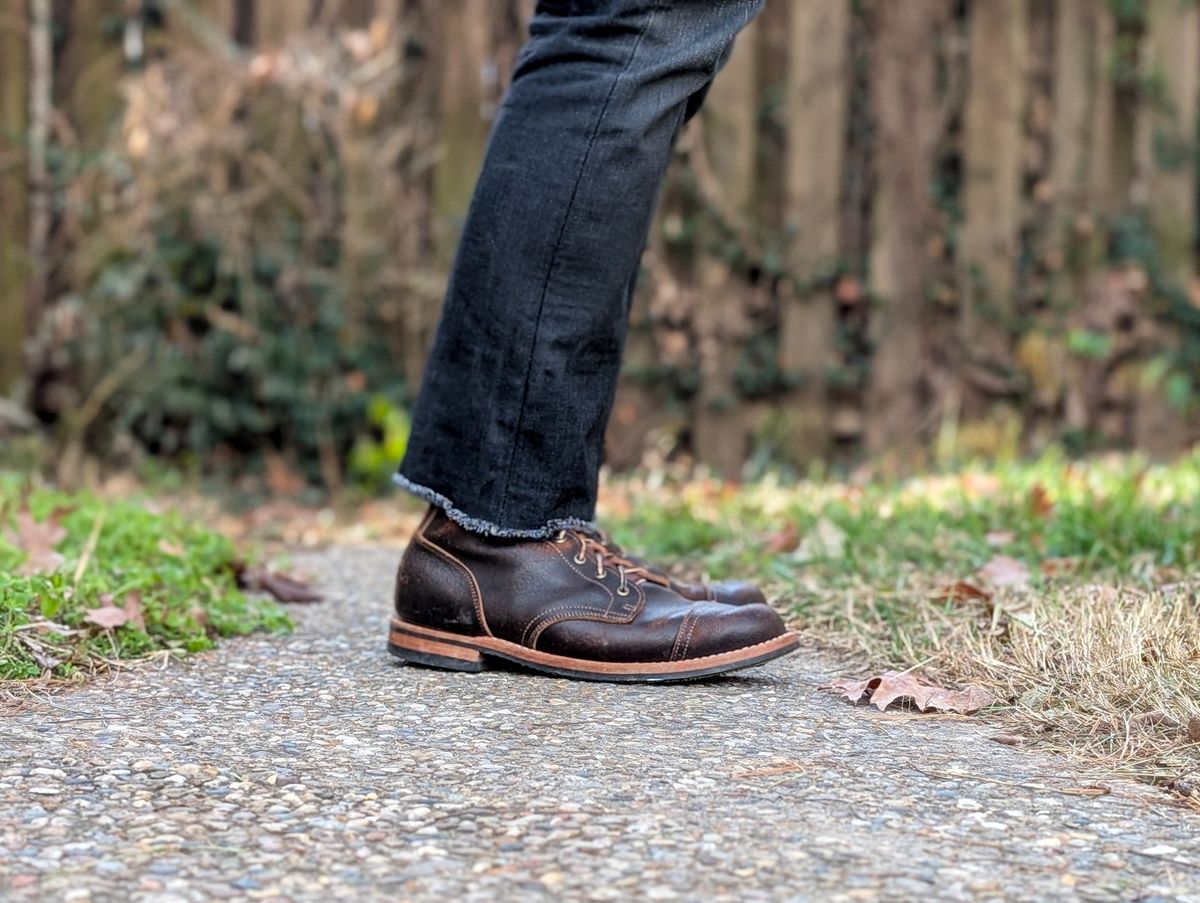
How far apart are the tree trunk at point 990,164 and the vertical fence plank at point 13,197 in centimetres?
301

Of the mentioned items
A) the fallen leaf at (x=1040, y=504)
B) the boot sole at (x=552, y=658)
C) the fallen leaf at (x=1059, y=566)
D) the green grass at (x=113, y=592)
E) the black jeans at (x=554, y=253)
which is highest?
the black jeans at (x=554, y=253)

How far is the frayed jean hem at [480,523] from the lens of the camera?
1.79 meters

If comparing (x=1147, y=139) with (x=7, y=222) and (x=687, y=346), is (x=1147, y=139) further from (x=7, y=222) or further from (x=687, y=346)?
(x=7, y=222)

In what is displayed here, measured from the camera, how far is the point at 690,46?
1.74m

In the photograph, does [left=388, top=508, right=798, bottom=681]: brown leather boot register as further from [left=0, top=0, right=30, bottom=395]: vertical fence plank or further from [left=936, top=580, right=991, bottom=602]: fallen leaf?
[left=0, top=0, right=30, bottom=395]: vertical fence plank

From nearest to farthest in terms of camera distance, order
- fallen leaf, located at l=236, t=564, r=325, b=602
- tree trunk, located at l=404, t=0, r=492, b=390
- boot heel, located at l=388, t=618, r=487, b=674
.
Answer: boot heel, located at l=388, t=618, r=487, b=674, fallen leaf, located at l=236, t=564, r=325, b=602, tree trunk, located at l=404, t=0, r=492, b=390

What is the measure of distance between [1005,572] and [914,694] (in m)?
0.64

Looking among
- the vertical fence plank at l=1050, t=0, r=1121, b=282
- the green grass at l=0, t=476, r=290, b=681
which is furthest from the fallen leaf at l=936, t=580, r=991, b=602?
the vertical fence plank at l=1050, t=0, r=1121, b=282

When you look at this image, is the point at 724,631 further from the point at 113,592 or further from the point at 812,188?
the point at 812,188


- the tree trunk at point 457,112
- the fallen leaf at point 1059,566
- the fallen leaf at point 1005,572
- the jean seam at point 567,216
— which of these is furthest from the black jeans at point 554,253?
the tree trunk at point 457,112

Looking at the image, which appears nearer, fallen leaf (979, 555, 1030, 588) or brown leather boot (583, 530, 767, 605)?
brown leather boot (583, 530, 767, 605)

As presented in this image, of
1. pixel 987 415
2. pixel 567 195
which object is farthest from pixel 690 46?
pixel 987 415

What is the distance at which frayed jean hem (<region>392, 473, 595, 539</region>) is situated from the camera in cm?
179

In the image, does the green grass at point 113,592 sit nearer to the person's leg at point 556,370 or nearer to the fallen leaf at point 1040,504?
the person's leg at point 556,370
